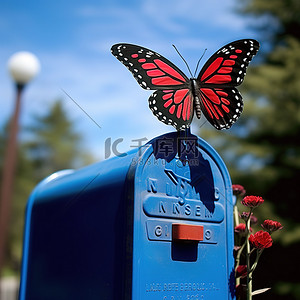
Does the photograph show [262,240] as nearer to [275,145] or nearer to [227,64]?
[227,64]

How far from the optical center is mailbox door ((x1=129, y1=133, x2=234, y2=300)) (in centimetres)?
152

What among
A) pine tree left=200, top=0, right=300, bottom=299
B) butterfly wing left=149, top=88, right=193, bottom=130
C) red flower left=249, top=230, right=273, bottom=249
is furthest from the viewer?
pine tree left=200, top=0, right=300, bottom=299

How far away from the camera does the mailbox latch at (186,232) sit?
1.57 meters

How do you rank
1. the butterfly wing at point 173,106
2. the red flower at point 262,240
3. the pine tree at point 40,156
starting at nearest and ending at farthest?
1. the red flower at point 262,240
2. the butterfly wing at point 173,106
3. the pine tree at point 40,156

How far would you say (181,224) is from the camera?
5.17 feet

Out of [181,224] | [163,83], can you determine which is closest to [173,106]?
[163,83]

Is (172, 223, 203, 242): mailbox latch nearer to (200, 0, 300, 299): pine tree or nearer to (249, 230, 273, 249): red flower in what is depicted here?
→ (249, 230, 273, 249): red flower

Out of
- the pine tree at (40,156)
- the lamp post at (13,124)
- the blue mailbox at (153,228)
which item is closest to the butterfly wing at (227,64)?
the blue mailbox at (153,228)

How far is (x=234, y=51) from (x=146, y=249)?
94 centimetres

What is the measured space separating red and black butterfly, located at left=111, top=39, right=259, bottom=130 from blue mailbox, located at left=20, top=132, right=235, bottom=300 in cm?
12

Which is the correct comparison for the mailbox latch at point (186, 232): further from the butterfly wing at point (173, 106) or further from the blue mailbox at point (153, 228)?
the butterfly wing at point (173, 106)

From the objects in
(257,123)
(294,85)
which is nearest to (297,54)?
(294,85)

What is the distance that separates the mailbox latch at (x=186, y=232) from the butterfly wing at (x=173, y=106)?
1.35 ft

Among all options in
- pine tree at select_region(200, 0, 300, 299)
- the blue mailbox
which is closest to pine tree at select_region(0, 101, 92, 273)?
pine tree at select_region(200, 0, 300, 299)
